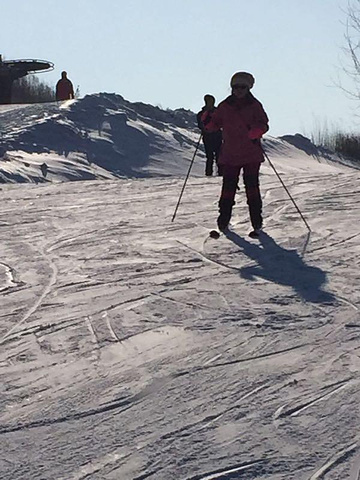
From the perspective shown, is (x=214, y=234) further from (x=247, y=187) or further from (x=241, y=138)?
(x=241, y=138)

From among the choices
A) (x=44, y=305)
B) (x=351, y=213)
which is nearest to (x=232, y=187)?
(x=351, y=213)

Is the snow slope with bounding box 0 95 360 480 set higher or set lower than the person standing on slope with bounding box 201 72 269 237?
lower

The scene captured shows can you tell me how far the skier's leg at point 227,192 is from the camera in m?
9.09

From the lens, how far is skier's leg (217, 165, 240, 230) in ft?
29.8

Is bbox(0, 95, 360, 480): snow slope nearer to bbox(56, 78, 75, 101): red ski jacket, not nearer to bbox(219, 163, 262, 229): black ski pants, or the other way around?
bbox(219, 163, 262, 229): black ski pants

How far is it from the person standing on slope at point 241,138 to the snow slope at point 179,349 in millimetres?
340

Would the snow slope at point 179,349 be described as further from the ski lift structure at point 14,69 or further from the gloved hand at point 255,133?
the ski lift structure at point 14,69

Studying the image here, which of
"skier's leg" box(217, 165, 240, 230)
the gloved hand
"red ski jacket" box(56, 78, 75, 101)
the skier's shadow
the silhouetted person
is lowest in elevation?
the silhouetted person

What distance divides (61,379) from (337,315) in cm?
194

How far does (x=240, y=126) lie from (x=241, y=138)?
118 millimetres

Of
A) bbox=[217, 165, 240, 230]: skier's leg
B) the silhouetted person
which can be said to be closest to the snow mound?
the silhouetted person

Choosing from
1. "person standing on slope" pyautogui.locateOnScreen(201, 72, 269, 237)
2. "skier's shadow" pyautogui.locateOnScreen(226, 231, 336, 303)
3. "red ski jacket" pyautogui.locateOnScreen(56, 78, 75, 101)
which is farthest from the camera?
"red ski jacket" pyautogui.locateOnScreen(56, 78, 75, 101)

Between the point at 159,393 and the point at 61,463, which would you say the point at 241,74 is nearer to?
the point at 159,393

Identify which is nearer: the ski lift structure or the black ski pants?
the black ski pants
